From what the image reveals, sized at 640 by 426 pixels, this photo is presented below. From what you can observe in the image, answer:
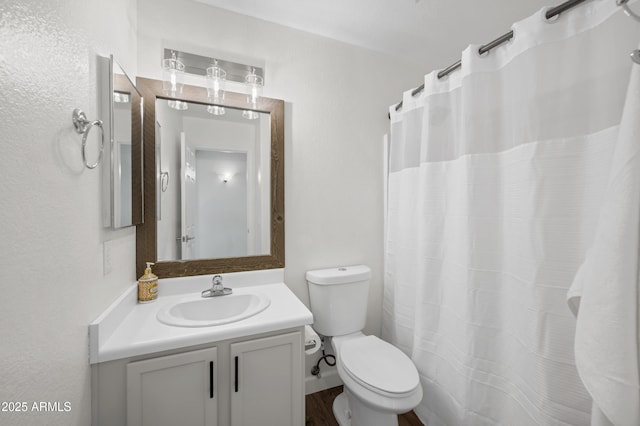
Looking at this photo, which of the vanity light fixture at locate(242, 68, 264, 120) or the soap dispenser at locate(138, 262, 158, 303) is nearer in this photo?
the soap dispenser at locate(138, 262, 158, 303)

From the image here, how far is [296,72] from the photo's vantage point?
169 centimetres

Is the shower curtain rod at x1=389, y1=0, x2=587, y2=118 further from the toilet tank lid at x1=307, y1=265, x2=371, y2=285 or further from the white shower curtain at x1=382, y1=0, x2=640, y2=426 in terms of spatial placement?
the toilet tank lid at x1=307, y1=265, x2=371, y2=285

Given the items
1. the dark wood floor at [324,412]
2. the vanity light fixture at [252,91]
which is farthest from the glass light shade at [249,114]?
the dark wood floor at [324,412]

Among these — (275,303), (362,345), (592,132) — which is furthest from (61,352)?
(592,132)

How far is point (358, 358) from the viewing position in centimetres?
138

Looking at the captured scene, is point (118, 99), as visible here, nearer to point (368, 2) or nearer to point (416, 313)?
point (368, 2)

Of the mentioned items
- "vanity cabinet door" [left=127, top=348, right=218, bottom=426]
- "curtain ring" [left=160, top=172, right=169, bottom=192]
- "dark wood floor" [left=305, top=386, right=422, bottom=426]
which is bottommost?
"dark wood floor" [left=305, top=386, right=422, bottom=426]

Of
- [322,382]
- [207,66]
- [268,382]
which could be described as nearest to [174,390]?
[268,382]

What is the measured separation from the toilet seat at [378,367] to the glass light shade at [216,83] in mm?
1586

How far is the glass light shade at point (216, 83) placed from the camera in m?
1.44

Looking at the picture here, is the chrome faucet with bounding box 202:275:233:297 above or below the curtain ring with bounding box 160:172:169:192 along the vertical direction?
below

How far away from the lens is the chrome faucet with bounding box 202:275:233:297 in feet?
4.60

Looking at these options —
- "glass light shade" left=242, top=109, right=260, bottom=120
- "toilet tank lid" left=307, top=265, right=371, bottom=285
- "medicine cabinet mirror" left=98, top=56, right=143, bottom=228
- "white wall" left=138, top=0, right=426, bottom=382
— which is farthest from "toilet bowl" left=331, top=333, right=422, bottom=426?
"glass light shade" left=242, top=109, right=260, bottom=120

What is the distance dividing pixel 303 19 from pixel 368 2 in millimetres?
399
